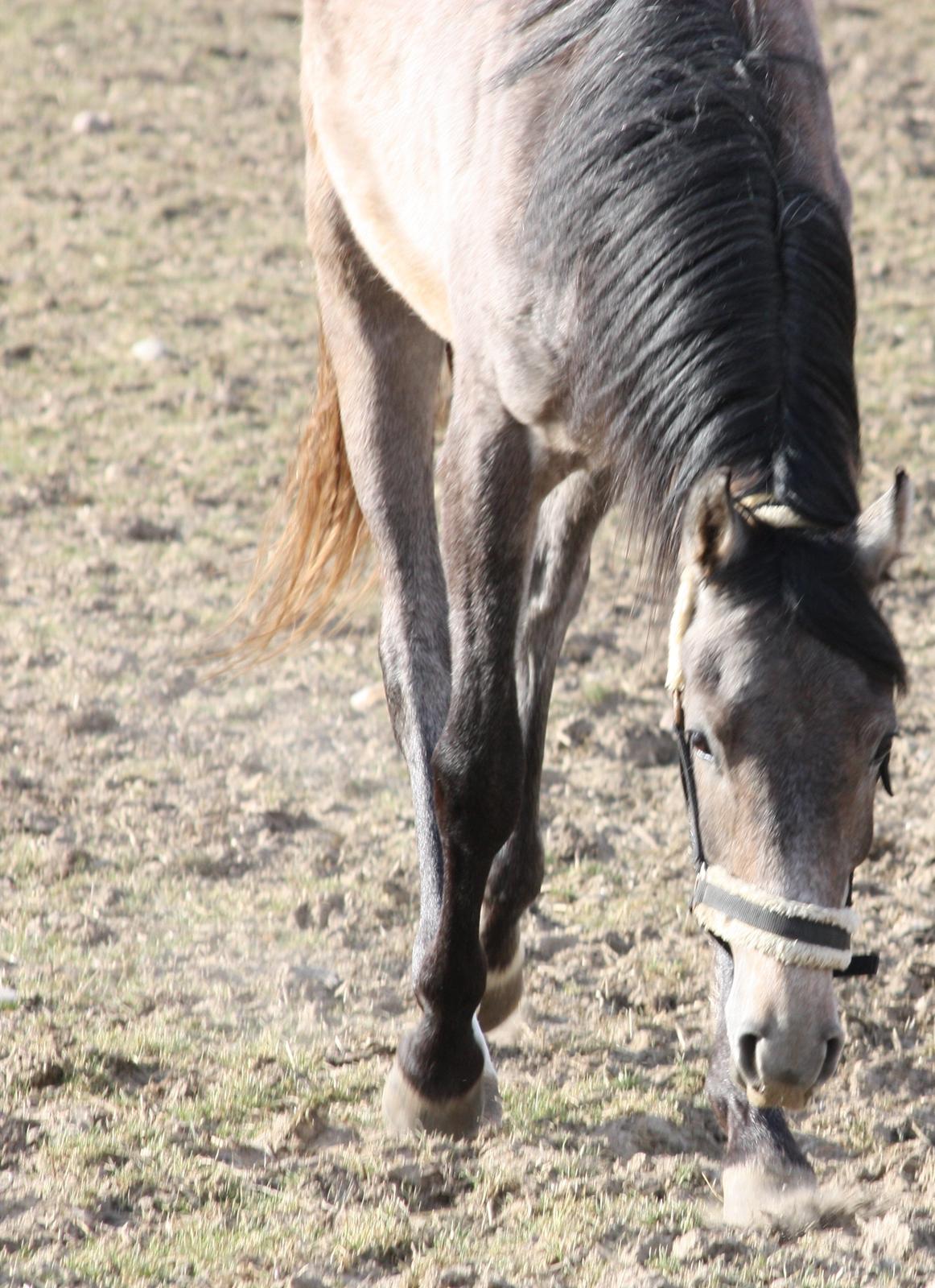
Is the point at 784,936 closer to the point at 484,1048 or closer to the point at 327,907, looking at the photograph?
the point at 484,1048

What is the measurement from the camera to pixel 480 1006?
123 inches

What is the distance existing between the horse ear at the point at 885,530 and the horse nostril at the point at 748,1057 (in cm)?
65

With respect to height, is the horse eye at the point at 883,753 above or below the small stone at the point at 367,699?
below

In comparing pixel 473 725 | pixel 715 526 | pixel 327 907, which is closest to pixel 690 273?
pixel 715 526

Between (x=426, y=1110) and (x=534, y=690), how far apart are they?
997 millimetres

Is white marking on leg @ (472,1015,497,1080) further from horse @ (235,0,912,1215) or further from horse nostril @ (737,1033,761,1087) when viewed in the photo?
horse nostril @ (737,1033,761,1087)

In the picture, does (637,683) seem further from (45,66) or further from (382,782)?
(45,66)

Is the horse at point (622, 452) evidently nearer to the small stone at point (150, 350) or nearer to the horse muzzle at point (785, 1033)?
the horse muzzle at point (785, 1033)

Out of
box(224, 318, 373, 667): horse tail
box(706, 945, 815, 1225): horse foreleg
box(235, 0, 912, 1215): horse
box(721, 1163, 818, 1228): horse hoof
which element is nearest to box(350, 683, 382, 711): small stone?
box(224, 318, 373, 667): horse tail

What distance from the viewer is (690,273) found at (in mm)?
2404

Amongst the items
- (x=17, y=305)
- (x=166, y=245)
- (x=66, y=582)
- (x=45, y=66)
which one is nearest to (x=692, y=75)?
(x=66, y=582)

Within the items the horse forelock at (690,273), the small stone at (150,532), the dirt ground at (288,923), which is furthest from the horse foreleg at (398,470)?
the small stone at (150,532)

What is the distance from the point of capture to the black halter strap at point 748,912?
2125 mm

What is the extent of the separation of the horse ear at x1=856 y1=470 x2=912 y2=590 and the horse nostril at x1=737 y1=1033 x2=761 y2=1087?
2.12 ft
